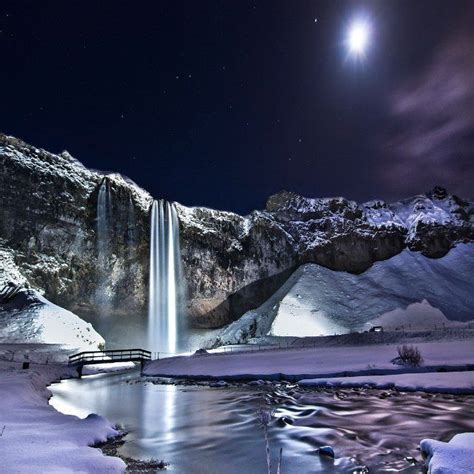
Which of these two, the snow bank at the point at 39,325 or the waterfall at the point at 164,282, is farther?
the waterfall at the point at 164,282

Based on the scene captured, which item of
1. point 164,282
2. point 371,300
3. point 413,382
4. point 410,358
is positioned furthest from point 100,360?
point 371,300

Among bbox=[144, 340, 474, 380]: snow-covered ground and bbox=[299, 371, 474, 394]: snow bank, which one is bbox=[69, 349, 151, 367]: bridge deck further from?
bbox=[299, 371, 474, 394]: snow bank

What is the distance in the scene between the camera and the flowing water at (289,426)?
7820mm

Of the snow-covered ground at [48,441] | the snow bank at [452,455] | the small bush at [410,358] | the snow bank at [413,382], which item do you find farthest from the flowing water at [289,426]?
the small bush at [410,358]

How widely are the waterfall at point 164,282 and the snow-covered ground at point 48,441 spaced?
55571mm

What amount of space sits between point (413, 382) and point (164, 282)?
55511 mm

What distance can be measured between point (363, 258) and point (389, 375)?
8045 cm

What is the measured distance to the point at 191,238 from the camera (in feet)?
240

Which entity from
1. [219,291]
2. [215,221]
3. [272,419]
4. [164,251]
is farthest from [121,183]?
[272,419]

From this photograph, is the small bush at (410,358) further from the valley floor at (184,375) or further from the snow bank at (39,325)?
the snow bank at (39,325)

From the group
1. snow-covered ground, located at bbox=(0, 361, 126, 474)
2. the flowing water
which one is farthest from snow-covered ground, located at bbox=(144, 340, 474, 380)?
snow-covered ground, located at bbox=(0, 361, 126, 474)

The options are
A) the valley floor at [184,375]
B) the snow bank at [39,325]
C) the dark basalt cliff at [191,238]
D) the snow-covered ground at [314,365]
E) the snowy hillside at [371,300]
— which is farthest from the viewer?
the snowy hillside at [371,300]

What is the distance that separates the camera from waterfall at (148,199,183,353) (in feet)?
217

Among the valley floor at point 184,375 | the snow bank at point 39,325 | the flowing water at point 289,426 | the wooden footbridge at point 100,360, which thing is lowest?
the flowing water at point 289,426
